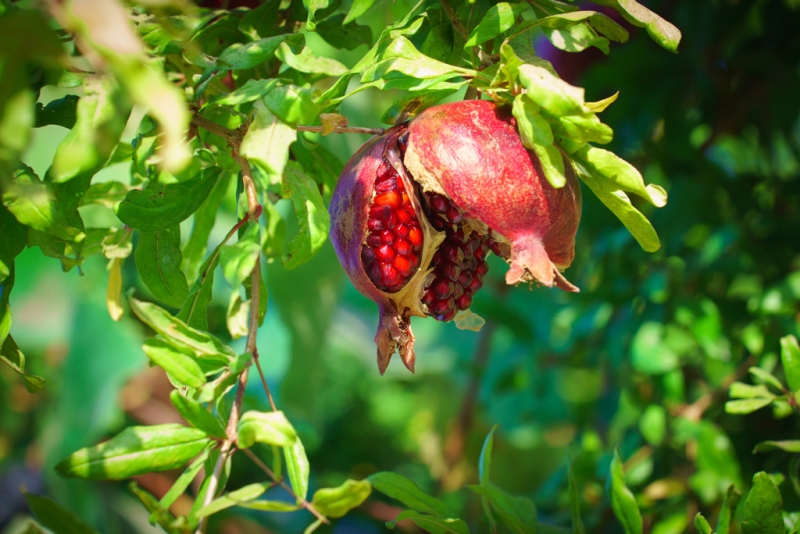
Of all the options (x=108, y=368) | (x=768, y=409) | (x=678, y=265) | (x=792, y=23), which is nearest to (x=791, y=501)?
(x=768, y=409)

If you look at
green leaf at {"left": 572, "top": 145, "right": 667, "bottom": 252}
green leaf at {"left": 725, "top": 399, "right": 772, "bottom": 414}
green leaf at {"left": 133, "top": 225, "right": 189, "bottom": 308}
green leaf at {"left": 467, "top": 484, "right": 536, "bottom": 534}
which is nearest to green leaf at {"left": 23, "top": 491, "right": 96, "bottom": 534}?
green leaf at {"left": 133, "top": 225, "right": 189, "bottom": 308}

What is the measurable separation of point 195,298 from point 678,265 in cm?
73

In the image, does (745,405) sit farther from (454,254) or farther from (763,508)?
(454,254)

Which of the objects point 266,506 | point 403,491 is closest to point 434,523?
point 403,491

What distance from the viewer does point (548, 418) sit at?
49.2 inches

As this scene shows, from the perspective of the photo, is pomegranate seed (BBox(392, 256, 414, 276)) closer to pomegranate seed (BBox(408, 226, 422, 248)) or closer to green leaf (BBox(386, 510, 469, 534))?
pomegranate seed (BBox(408, 226, 422, 248))

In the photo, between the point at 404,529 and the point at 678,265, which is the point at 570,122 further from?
the point at 404,529

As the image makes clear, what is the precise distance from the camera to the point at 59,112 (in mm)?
440

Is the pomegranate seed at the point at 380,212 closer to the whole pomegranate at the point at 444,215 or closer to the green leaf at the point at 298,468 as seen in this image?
the whole pomegranate at the point at 444,215

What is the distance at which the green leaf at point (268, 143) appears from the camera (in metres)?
0.36

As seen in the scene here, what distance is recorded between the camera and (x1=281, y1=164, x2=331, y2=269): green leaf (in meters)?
0.42

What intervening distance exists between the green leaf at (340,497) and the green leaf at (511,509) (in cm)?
10

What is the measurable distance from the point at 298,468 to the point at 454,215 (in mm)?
201

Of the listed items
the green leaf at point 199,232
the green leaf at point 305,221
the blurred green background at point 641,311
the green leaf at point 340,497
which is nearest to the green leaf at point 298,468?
the green leaf at point 340,497
